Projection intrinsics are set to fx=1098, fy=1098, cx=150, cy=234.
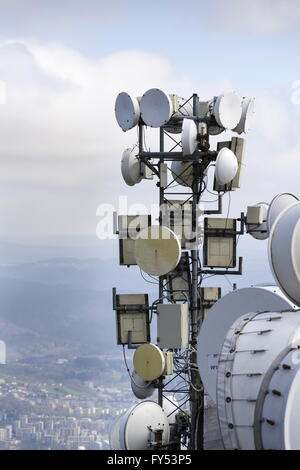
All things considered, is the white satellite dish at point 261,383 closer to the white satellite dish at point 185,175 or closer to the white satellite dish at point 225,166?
the white satellite dish at point 225,166

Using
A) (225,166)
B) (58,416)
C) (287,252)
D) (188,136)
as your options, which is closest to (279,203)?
(287,252)

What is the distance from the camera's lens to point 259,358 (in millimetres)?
15914

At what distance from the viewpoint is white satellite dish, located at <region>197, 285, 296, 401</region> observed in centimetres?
1994

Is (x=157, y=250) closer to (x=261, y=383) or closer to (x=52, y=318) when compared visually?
(x=261, y=383)

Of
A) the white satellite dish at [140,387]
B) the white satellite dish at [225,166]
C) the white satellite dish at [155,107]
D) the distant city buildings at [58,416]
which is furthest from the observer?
the distant city buildings at [58,416]

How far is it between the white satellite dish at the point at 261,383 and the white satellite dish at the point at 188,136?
23.1 feet

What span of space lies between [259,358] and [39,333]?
85.2 metres

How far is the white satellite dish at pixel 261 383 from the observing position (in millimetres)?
14984

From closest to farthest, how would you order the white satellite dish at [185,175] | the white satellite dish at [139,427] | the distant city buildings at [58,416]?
1. the white satellite dish at [139,427]
2. the white satellite dish at [185,175]
3. the distant city buildings at [58,416]

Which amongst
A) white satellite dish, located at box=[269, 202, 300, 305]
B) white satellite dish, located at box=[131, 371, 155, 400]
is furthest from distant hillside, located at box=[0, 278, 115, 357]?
white satellite dish, located at box=[269, 202, 300, 305]

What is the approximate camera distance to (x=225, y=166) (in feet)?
76.3

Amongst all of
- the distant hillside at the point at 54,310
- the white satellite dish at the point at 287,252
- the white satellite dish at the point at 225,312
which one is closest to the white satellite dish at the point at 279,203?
the white satellite dish at the point at 225,312

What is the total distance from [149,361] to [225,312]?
2.56 m
